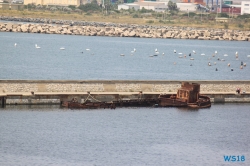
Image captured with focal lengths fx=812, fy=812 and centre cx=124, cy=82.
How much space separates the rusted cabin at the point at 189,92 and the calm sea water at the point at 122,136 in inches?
53.1

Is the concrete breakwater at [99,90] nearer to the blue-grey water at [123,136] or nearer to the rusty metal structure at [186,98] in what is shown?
the blue-grey water at [123,136]

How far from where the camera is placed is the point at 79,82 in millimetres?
62531

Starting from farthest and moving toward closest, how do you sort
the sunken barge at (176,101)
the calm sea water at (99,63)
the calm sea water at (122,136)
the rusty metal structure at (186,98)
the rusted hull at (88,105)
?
the calm sea water at (99,63) < the rusty metal structure at (186,98) < the sunken barge at (176,101) < the rusted hull at (88,105) < the calm sea water at (122,136)

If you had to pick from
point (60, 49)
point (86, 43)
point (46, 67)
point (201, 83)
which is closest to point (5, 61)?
point (46, 67)

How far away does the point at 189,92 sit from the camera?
62.7m

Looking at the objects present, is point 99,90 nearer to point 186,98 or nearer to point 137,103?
point 137,103

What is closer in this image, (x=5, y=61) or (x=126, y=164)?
(x=126, y=164)

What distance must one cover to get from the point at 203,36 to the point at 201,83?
434ft

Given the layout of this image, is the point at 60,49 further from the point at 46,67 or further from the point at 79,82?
the point at 79,82

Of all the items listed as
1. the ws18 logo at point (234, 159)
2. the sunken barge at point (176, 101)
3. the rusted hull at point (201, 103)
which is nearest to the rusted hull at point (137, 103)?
the sunken barge at point (176, 101)

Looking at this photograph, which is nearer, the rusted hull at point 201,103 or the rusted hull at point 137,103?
the rusted hull at point 137,103

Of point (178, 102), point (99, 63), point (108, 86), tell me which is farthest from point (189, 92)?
point (99, 63)

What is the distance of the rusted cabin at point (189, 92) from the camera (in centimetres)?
Result: 6266

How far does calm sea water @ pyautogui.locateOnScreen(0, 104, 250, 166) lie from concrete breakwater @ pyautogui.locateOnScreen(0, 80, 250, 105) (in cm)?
113
